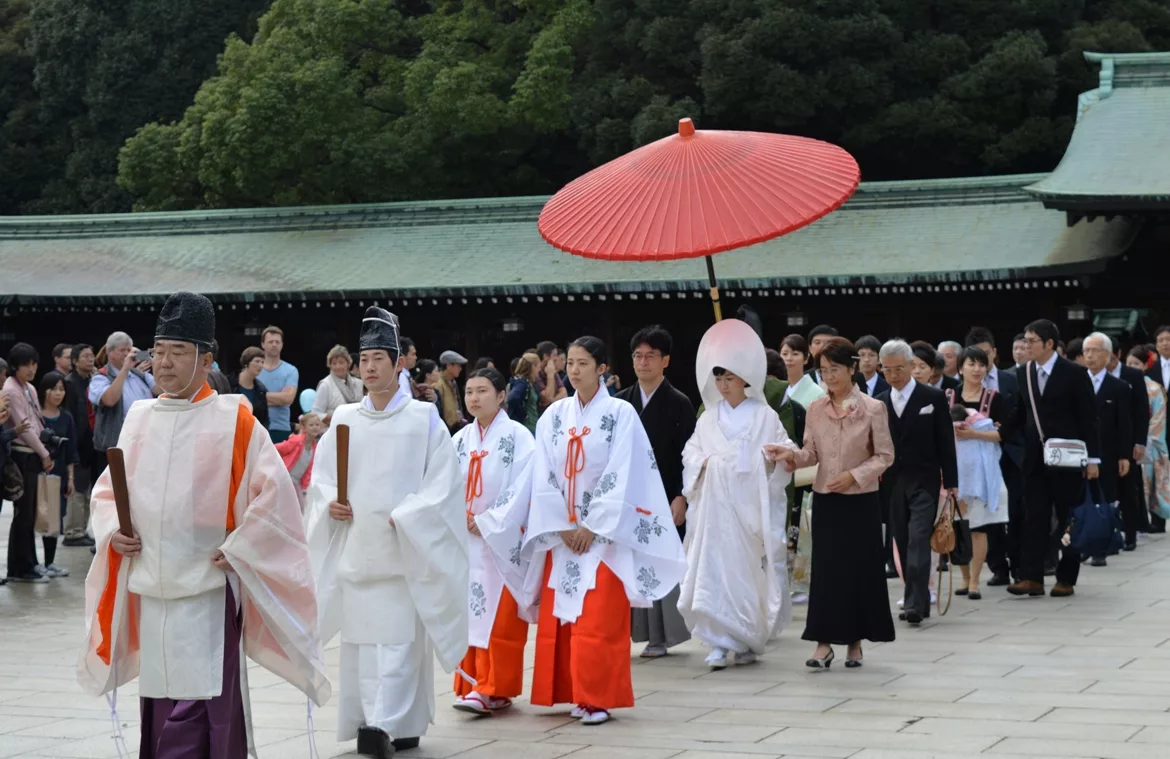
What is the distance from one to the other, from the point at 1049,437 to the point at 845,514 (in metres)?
2.73

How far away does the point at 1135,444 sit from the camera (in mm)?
12336

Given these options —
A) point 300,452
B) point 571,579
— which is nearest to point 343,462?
point 571,579

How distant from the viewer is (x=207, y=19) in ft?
120

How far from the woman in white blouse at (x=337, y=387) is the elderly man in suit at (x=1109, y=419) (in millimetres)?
5448

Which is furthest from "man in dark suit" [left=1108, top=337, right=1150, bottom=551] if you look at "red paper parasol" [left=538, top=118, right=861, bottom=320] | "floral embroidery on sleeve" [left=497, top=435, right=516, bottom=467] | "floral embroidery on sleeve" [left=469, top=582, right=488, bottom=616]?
"floral embroidery on sleeve" [left=469, top=582, right=488, bottom=616]

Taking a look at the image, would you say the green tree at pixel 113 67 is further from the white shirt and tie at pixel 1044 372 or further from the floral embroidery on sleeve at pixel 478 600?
the floral embroidery on sleeve at pixel 478 600

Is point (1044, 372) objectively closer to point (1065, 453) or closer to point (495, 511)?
point (1065, 453)

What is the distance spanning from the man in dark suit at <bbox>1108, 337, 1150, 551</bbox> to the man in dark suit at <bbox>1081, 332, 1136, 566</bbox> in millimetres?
230

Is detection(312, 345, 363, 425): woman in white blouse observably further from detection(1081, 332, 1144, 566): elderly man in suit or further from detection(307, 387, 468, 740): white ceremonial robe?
detection(307, 387, 468, 740): white ceremonial robe

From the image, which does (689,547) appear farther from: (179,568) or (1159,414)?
(1159,414)

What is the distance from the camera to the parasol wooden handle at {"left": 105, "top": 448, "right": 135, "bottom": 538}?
15.9 ft

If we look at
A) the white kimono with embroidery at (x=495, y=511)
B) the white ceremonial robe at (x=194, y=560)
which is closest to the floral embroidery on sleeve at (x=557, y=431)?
the white kimono with embroidery at (x=495, y=511)

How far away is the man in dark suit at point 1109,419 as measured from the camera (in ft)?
33.9

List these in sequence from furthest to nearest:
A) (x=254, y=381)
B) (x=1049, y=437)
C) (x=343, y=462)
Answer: (x=254, y=381) < (x=1049, y=437) < (x=343, y=462)
